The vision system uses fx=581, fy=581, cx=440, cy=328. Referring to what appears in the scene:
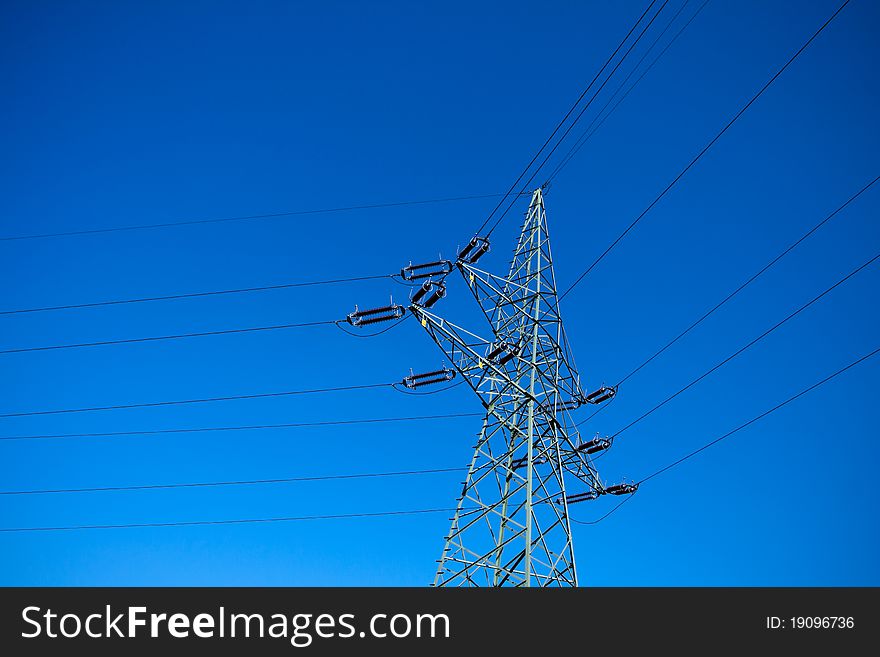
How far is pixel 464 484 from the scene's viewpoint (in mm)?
16156

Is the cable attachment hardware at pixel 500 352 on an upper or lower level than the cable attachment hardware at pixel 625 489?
upper

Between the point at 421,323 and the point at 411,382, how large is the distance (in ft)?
10.8

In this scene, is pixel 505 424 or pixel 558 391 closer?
pixel 505 424

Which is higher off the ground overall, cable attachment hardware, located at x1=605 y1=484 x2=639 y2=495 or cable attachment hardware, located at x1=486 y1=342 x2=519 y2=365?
cable attachment hardware, located at x1=486 y1=342 x2=519 y2=365
